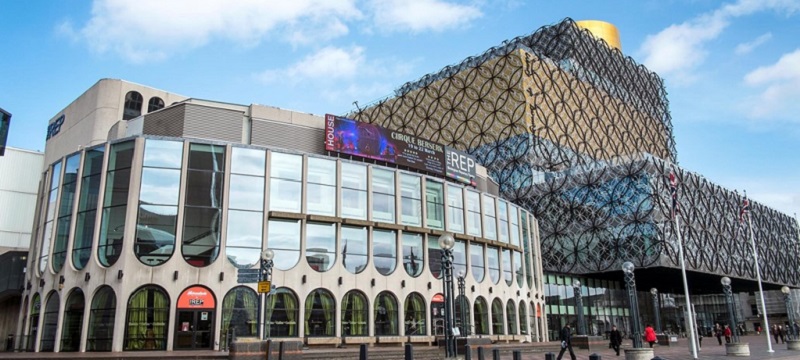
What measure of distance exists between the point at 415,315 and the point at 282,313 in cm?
968

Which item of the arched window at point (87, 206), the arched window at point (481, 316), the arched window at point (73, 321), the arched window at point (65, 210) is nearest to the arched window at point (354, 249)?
the arched window at point (481, 316)

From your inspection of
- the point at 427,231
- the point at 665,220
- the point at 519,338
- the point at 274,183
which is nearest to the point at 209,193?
the point at 274,183

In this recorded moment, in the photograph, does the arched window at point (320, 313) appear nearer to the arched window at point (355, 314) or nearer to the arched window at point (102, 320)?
the arched window at point (355, 314)

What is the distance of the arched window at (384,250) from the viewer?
128 ft

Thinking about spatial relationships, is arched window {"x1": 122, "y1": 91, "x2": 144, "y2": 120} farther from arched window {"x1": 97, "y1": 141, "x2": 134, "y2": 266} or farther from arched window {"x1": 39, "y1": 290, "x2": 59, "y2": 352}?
arched window {"x1": 39, "y1": 290, "x2": 59, "y2": 352}

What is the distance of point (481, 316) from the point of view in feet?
144

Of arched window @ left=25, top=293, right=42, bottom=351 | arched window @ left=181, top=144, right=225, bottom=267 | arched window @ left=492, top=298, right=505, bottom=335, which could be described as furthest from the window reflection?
arched window @ left=492, top=298, right=505, bottom=335

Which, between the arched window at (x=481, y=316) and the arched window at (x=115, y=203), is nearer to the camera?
the arched window at (x=115, y=203)

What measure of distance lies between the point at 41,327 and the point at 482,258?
28.9 meters

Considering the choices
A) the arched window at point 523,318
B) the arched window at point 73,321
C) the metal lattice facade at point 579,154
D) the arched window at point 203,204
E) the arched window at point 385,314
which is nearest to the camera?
the arched window at point 73,321

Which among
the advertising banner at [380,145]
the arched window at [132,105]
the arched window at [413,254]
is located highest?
the arched window at [132,105]

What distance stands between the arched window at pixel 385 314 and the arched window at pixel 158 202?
13101mm

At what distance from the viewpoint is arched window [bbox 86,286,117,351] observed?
1204 inches

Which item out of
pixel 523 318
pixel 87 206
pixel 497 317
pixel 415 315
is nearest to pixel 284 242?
pixel 415 315
